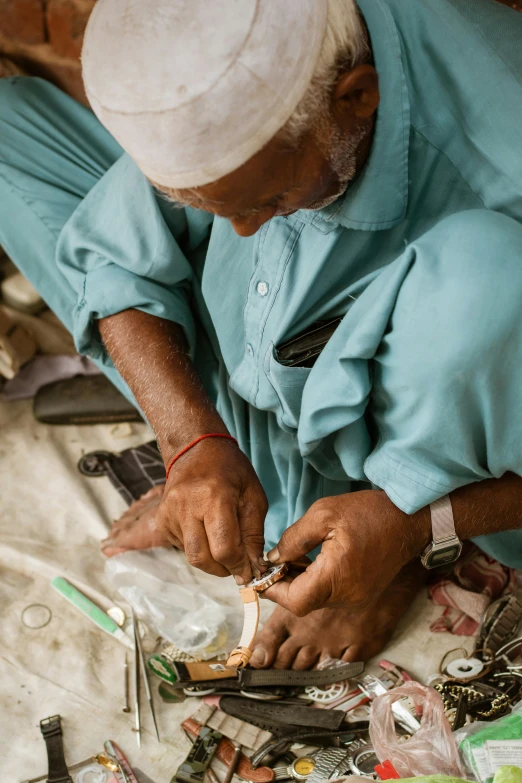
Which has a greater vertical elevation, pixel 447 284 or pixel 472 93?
pixel 472 93

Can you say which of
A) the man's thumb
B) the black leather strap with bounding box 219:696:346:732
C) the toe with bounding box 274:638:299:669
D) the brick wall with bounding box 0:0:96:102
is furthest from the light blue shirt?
the brick wall with bounding box 0:0:96:102

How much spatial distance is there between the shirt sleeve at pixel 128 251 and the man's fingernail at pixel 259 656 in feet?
1.87

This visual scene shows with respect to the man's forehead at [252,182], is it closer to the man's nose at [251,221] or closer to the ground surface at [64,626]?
the man's nose at [251,221]

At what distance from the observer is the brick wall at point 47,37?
1.94m

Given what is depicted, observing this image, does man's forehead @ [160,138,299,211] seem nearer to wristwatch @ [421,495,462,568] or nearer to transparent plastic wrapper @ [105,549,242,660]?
wristwatch @ [421,495,462,568]

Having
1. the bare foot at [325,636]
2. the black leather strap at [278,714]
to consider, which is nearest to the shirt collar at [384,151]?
the bare foot at [325,636]

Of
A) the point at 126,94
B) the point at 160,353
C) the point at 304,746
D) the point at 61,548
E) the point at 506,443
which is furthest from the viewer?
the point at 61,548

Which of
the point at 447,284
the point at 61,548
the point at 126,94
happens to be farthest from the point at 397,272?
the point at 61,548

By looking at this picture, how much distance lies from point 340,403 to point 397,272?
20cm

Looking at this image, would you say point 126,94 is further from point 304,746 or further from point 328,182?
point 304,746

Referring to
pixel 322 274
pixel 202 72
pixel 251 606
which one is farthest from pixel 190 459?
pixel 202 72

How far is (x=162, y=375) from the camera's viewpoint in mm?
1388

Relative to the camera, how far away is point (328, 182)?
3.59ft

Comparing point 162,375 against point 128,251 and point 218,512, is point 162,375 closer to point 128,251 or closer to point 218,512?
point 128,251
